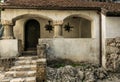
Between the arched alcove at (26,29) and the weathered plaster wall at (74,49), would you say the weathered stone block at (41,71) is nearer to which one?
the weathered plaster wall at (74,49)

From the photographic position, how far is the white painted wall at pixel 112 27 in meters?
12.9

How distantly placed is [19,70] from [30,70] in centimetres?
56

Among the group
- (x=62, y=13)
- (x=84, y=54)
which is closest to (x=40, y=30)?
(x=62, y=13)

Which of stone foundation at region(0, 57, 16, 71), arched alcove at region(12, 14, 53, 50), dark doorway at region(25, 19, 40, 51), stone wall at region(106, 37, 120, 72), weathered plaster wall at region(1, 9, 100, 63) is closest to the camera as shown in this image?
stone foundation at region(0, 57, 16, 71)

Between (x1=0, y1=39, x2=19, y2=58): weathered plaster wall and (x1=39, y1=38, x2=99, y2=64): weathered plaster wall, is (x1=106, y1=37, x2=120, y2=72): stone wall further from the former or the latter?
(x1=0, y1=39, x2=19, y2=58): weathered plaster wall

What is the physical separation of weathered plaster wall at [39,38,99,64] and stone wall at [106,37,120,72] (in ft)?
4.01

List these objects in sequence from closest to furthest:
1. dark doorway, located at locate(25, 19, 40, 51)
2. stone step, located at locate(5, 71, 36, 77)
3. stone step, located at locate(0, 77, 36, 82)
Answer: stone step, located at locate(0, 77, 36, 82) < stone step, located at locate(5, 71, 36, 77) < dark doorway, located at locate(25, 19, 40, 51)

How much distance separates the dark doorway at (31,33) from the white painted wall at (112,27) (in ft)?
18.5

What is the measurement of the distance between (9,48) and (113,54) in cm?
651

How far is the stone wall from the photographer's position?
1264cm

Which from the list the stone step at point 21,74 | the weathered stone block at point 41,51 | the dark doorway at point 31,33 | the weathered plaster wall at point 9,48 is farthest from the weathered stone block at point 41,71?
the dark doorway at point 31,33

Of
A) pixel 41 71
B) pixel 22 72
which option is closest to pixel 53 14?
pixel 22 72

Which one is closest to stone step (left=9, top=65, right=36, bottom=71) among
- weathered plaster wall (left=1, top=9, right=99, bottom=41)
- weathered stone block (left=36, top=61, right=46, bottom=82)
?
weathered stone block (left=36, top=61, right=46, bottom=82)

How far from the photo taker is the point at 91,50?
45.7ft
